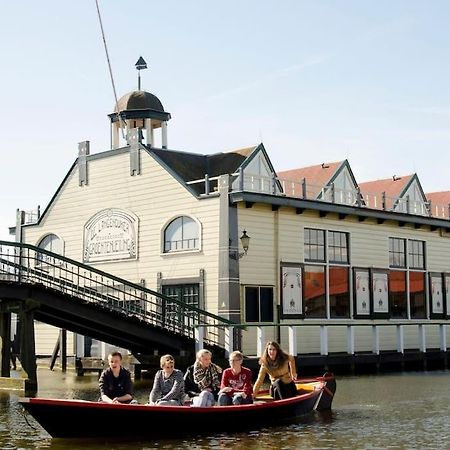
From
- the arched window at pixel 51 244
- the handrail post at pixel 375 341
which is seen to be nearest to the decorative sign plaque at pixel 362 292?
the handrail post at pixel 375 341

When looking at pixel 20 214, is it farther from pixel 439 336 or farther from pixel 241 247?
pixel 439 336

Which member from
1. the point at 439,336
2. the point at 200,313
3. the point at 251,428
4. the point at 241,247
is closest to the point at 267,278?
the point at 241,247

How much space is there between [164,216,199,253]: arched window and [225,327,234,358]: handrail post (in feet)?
12.0

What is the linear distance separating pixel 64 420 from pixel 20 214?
2480 centimetres

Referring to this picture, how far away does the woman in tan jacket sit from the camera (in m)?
15.8

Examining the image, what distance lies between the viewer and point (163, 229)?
30906 mm

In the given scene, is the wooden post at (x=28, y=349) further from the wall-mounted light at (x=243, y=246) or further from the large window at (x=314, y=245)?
the large window at (x=314, y=245)

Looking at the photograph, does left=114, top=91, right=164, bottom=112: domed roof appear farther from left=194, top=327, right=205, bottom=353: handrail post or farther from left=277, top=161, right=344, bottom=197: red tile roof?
left=194, top=327, right=205, bottom=353: handrail post

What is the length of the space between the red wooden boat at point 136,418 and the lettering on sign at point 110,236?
Answer: 17607 millimetres

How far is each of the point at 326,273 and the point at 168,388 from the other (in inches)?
682

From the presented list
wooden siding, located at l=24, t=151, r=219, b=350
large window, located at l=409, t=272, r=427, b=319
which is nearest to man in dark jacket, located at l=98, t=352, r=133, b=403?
wooden siding, located at l=24, t=151, r=219, b=350

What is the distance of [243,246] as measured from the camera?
28.1m

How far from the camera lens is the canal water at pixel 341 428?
13.4 m

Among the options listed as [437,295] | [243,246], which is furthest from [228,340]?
[437,295]
